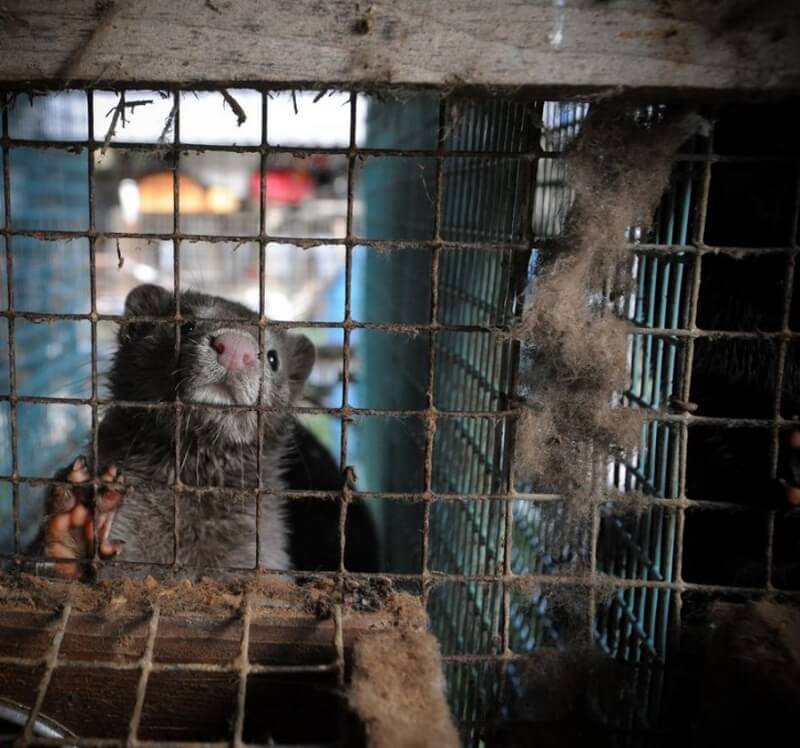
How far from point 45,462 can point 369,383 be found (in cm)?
202

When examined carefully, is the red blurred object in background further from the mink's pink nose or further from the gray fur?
the mink's pink nose

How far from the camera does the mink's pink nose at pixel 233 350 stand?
1.91 meters

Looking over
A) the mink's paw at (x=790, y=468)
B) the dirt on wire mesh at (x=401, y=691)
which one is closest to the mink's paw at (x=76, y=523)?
the dirt on wire mesh at (x=401, y=691)

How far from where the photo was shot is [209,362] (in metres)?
1.93

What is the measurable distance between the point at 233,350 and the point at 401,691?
935 millimetres

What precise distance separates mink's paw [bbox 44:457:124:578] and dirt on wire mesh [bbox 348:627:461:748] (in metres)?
0.66

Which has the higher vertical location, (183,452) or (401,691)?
(183,452)

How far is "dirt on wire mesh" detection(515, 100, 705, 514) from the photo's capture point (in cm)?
144

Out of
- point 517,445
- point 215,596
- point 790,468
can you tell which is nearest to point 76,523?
point 215,596

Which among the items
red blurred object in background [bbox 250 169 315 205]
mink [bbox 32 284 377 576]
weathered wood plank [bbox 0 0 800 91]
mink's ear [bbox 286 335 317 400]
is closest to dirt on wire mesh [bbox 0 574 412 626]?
mink [bbox 32 284 377 576]

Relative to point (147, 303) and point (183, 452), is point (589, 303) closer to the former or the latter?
point (183, 452)

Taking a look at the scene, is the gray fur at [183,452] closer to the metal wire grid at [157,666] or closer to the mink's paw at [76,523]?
the mink's paw at [76,523]

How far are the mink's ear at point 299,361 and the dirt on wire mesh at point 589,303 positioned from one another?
4.09ft

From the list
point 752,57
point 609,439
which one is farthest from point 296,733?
point 752,57
